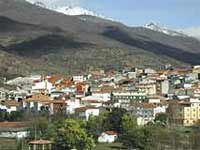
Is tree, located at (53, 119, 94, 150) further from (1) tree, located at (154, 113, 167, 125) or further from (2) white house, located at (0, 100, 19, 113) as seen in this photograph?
(2) white house, located at (0, 100, 19, 113)

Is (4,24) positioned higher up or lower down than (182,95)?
higher up

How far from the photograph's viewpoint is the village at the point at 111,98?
204ft

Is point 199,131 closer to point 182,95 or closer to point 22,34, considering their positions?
point 182,95

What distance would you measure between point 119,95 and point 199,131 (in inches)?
1203

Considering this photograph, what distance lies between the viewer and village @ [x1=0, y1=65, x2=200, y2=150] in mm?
62312

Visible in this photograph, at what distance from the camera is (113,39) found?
655 ft

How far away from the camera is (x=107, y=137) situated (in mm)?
49750

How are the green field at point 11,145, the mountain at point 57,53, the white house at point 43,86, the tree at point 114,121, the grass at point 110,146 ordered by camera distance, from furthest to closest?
the mountain at point 57,53
the white house at point 43,86
the tree at point 114,121
the grass at point 110,146
the green field at point 11,145

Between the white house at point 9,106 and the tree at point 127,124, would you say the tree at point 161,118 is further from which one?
the white house at point 9,106

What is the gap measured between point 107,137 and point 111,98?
92.3 feet

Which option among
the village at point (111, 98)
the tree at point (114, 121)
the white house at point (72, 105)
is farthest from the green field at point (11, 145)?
the white house at point (72, 105)

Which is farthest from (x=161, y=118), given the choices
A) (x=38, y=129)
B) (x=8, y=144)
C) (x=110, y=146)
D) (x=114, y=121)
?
(x=8, y=144)

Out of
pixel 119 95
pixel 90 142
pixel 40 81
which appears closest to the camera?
pixel 90 142

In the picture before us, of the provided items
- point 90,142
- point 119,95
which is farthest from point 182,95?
point 90,142
